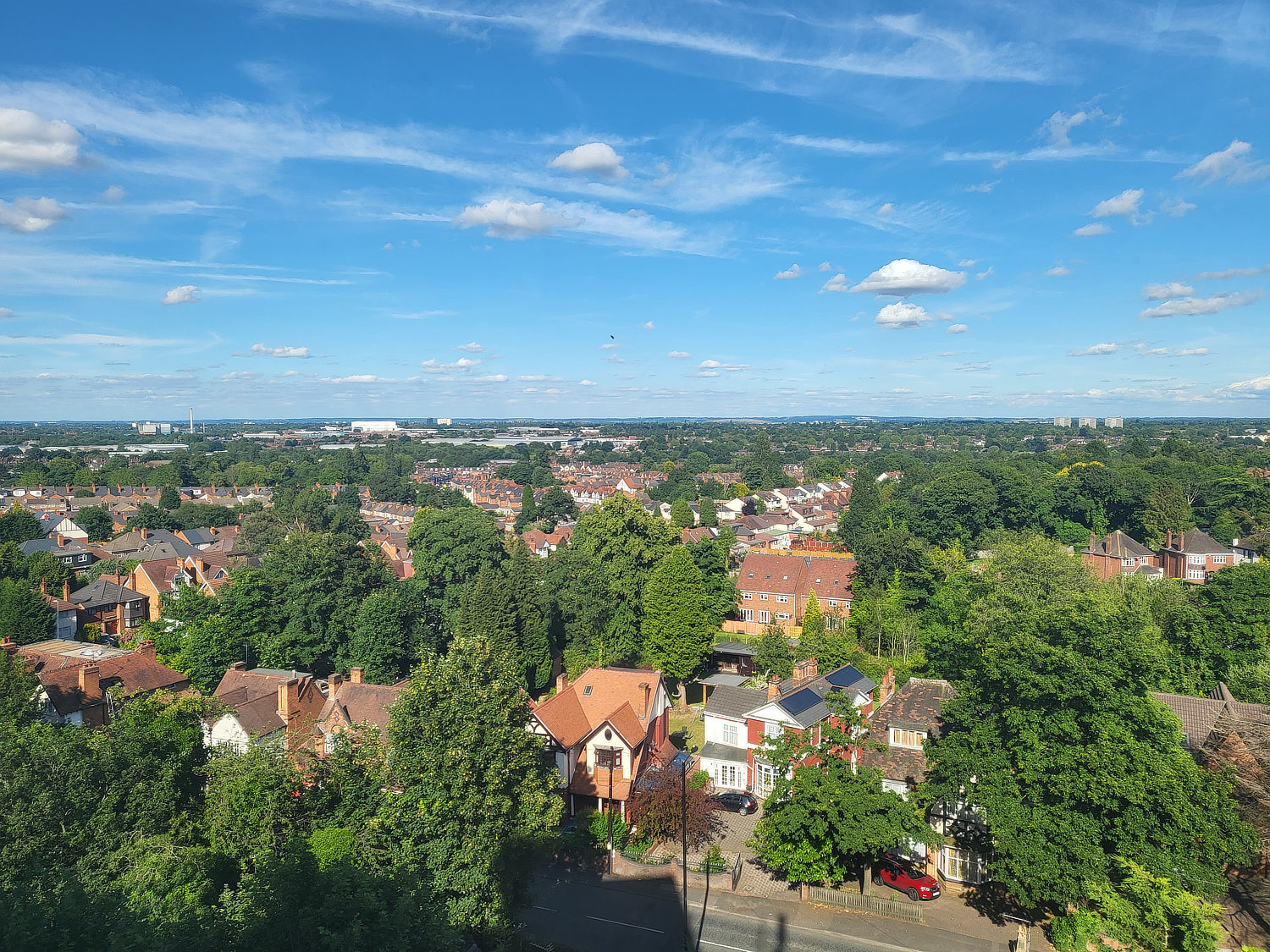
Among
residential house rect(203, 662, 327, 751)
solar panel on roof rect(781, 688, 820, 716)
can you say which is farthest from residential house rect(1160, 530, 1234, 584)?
residential house rect(203, 662, 327, 751)

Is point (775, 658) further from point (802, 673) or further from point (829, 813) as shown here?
point (829, 813)

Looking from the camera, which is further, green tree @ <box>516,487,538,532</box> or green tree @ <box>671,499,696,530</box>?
green tree @ <box>516,487,538,532</box>

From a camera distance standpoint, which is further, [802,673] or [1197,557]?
[1197,557]

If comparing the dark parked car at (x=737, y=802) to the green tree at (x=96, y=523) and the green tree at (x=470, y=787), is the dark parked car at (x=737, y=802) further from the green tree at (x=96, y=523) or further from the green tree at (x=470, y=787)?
the green tree at (x=96, y=523)

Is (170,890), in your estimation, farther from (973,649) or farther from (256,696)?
(973,649)

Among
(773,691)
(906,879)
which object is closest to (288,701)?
(773,691)

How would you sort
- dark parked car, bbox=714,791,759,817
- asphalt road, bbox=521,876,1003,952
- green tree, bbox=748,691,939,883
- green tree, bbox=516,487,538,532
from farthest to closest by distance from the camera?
1. green tree, bbox=516,487,538,532
2. dark parked car, bbox=714,791,759,817
3. asphalt road, bbox=521,876,1003,952
4. green tree, bbox=748,691,939,883

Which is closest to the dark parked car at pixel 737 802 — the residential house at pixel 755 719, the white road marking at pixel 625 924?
the residential house at pixel 755 719

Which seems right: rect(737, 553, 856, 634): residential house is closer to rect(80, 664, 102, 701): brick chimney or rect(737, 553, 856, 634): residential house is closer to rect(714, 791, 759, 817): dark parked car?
rect(714, 791, 759, 817): dark parked car
